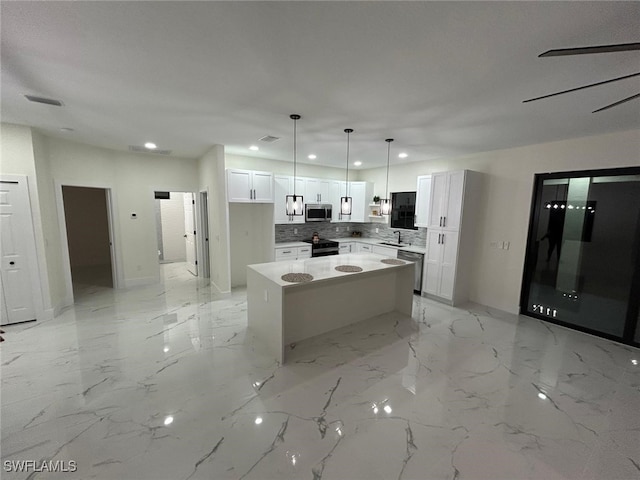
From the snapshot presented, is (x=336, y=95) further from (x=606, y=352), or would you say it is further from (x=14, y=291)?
(x=14, y=291)

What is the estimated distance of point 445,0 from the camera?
1.35 meters

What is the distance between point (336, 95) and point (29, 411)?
149 inches

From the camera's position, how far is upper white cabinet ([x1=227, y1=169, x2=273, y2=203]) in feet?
16.2

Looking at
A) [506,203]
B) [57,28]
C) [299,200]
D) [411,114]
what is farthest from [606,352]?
[57,28]

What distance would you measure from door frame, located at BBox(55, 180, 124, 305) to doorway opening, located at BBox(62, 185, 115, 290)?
2073mm

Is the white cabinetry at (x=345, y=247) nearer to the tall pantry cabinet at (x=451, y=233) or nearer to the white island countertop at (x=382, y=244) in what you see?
the white island countertop at (x=382, y=244)

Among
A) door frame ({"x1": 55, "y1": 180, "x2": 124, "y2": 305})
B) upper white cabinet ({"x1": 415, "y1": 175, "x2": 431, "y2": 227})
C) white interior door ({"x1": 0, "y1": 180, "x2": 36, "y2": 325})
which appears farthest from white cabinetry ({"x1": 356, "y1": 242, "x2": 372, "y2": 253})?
white interior door ({"x1": 0, "y1": 180, "x2": 36, "y2": 325})

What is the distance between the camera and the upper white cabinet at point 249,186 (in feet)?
16.2

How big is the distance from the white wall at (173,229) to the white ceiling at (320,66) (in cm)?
480

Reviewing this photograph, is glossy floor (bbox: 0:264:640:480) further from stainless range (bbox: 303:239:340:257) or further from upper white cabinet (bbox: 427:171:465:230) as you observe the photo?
stainless range (bbox: 303:239:340:257)

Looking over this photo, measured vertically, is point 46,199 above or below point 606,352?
above

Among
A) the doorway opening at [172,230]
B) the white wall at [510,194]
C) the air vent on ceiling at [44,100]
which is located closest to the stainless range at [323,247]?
the white wall at [510,194]

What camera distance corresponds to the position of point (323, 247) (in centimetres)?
614

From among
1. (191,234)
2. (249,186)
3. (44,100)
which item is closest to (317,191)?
(249,186)
